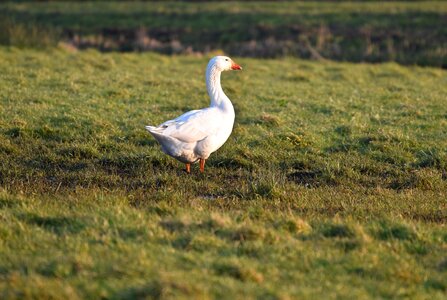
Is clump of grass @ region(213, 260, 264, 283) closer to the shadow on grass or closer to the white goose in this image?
the shadow on grass

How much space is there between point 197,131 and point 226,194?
90 centimetres

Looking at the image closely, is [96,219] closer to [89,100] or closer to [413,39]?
[89,100]

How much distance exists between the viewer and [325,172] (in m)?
9.60

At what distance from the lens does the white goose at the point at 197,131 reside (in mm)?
8641

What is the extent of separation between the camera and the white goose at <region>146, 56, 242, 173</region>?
864 cm

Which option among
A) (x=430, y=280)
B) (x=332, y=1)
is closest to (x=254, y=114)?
(x=430, y=280)

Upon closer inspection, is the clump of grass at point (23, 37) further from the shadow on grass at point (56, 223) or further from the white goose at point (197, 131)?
the shadow on grass at point (56, 223)

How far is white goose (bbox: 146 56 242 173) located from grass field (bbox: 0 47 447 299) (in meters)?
0.41

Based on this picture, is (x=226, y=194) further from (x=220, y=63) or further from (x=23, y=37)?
(x=23, y=37)

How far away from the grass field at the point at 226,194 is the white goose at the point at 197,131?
41 cm

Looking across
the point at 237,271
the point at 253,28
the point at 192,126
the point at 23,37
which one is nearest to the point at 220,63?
the point at 192,126

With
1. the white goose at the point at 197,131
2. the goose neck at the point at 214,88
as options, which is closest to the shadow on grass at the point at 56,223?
the white goose at the point at 197,131

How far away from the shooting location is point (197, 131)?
8797 millimetres

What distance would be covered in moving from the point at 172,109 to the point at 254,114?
163 centimetres
